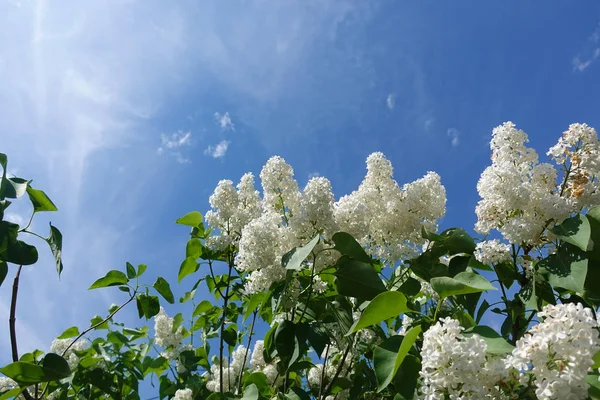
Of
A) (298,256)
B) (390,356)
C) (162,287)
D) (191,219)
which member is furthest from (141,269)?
(390,356)

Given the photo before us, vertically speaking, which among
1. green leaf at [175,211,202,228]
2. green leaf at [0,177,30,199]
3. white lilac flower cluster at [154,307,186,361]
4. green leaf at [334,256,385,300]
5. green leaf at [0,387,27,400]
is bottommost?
green leaf at [0,387,27,400]

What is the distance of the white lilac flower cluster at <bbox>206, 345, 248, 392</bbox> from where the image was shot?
3.96m

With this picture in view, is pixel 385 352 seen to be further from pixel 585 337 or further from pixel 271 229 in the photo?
pixel 271 229

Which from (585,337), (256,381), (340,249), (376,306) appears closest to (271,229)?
(340,249)

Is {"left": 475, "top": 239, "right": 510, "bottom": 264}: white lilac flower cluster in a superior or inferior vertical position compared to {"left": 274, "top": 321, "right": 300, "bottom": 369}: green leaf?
superior

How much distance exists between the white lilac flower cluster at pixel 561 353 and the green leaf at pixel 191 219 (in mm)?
2250

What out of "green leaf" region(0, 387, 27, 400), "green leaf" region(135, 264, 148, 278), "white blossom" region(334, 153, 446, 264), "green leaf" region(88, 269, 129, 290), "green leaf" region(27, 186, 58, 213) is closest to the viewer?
"green leaf" region(0, 387, 27, 400)

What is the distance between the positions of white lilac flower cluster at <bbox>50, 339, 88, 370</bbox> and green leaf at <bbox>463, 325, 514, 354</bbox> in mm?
3376

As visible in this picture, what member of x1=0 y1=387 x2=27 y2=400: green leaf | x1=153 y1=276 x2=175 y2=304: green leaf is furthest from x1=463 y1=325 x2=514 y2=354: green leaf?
x1=153 y1=276 x2=175 y2=304: green leaf

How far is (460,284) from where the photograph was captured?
1671 millimetres

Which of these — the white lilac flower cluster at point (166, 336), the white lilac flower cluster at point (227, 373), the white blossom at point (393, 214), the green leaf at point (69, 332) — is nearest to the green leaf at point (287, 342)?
the white blossom at point (393, 214)

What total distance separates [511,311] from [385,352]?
1175mm

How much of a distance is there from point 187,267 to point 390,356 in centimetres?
192

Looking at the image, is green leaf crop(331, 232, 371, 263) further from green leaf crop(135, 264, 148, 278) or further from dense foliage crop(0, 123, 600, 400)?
green leaf crop(135, 264, 148, 278)
